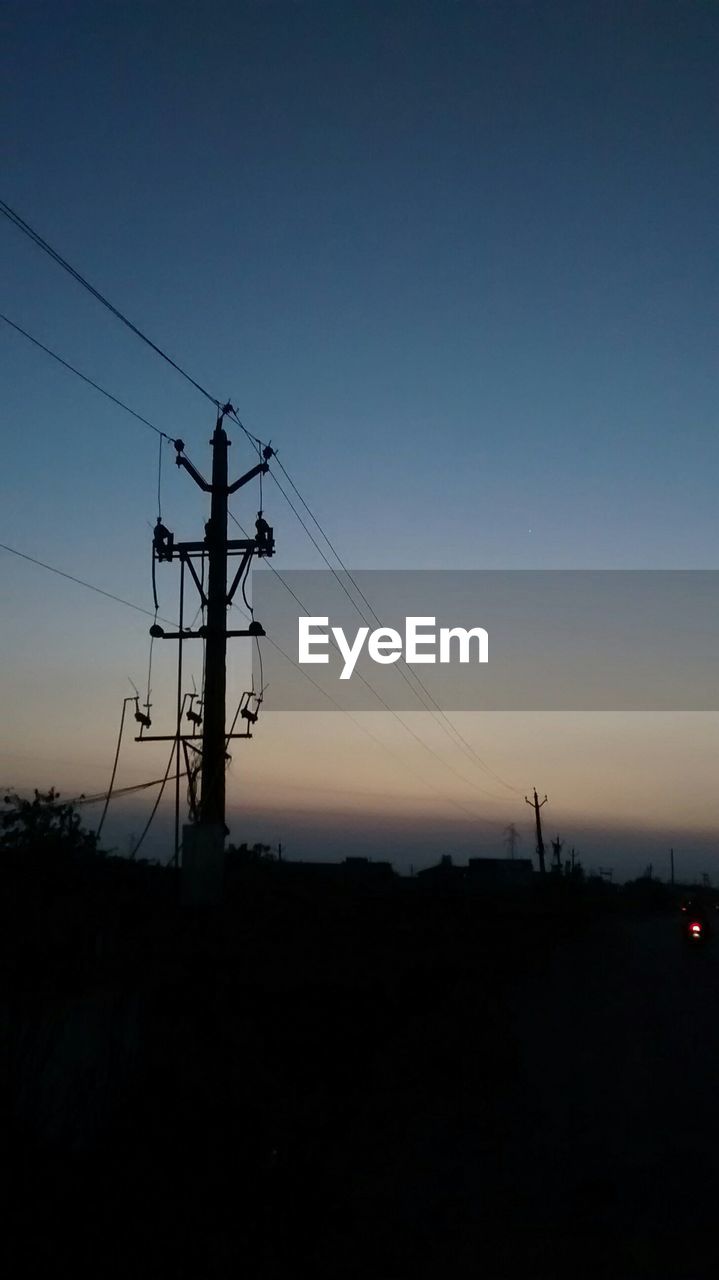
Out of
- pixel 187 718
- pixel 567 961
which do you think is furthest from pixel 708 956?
pixel 187 718

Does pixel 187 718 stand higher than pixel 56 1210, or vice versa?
pixel 187 718

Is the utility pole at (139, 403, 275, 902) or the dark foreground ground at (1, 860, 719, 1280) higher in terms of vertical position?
the utility pole at (139, 403, 275, 902)

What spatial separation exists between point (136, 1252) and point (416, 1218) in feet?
7.09

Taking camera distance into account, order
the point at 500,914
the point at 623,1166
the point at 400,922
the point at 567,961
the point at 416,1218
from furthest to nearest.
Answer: the point at 567,961, the point at 500,914, the point at 400,922, the point at 623,1166, the point at 416,1218

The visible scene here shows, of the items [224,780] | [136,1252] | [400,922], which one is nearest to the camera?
[136,1252]

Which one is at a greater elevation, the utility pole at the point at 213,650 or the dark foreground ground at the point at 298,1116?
the utility pole at the point at 213,650

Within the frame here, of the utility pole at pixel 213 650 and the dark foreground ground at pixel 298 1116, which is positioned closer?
the dark foreground ground at pixel 298 1116

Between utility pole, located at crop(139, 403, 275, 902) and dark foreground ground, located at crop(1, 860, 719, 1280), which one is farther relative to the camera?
utility pole, located at crop(139, 403, 275, 902)

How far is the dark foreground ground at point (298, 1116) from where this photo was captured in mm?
7969

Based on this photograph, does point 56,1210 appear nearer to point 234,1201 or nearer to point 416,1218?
point 234,1201

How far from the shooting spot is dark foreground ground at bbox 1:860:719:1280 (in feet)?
26.1

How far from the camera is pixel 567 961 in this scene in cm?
4044

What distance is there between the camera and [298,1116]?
11258 millimetres

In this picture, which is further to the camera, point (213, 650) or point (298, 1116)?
point (213, 650)
